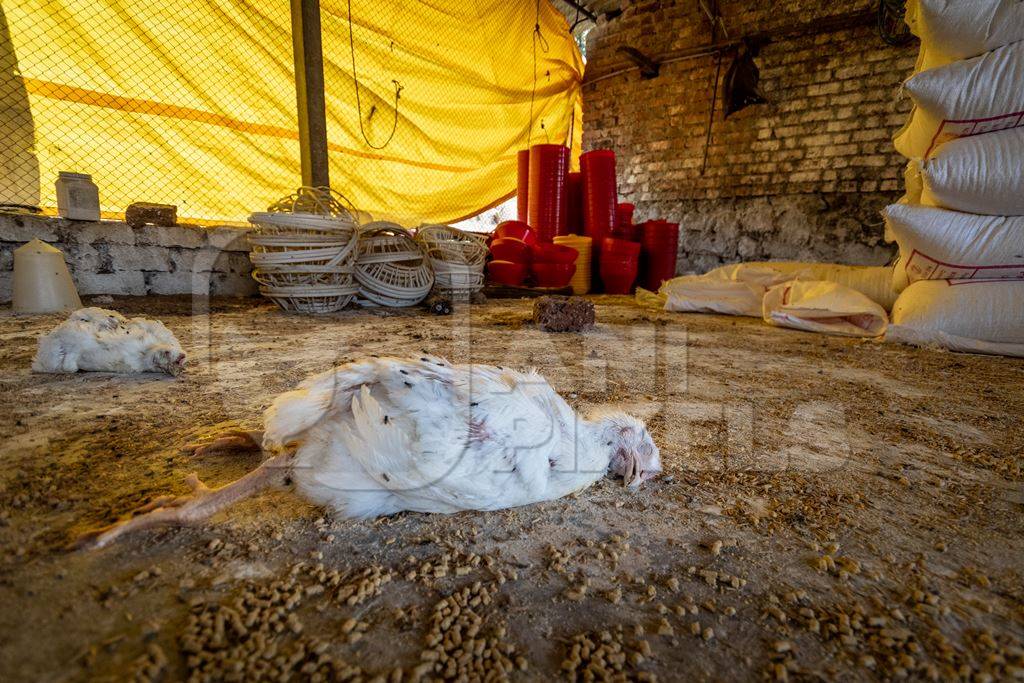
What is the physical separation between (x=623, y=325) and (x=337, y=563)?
10.0 ft

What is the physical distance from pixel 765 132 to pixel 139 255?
7045 mm

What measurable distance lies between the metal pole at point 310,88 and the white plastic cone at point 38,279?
6.13 ft

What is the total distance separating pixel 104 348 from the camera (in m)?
1.63

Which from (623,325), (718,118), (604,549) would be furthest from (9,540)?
(718,118)

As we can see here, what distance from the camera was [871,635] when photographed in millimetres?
617

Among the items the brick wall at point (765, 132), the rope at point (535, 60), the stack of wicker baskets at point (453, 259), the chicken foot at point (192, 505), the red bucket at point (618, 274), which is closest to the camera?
the chicken foot at point (192, 505)

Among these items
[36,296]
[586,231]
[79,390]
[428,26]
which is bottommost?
[79,390]

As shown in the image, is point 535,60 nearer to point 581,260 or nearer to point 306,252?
point 581,260

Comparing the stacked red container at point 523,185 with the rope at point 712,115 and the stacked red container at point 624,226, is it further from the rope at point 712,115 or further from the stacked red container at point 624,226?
the rope at point 712,115

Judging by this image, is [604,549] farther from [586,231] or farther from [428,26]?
[428,26]

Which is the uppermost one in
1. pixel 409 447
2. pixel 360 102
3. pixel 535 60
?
pixel 535 60

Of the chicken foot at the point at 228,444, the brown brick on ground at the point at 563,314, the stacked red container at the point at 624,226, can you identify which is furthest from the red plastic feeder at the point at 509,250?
the chicken foot at the point at 228,444

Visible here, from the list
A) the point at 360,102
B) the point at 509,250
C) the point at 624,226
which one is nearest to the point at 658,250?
the point at 624,226

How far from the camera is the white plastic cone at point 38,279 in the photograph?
254cm
